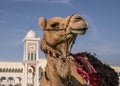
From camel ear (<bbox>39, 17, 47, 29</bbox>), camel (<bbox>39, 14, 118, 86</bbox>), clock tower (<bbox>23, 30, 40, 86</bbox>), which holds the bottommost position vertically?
camel (<bbox>39, 14, 118, 86</bbox>)

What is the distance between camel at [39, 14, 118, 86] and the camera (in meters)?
4.89

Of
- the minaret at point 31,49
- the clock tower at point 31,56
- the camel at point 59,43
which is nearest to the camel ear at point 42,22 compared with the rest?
the camel at point 59,43

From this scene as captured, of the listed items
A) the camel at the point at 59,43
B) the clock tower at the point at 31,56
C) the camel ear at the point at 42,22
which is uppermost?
the clock tower at the point at 31,56

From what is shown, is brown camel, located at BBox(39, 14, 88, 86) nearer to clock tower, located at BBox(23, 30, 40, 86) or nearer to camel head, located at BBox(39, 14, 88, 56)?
camel head, located at BBox(39, 14, 88, 56)

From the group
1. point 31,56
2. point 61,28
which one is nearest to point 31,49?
point 31,56

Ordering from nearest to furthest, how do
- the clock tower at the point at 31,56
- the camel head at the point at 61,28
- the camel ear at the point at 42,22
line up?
the camel head at the point at 61,28 → the camel ear at the point at 42,22 → the clock tower at the point at 31,56

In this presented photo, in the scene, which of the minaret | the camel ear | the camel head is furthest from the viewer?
the minaret

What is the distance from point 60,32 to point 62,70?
609mm

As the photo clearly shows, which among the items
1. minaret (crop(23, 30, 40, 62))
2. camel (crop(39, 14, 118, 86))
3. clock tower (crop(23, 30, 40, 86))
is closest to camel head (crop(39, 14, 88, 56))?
camel (crop(39, 14, 118, 86))

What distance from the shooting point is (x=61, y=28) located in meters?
5.22

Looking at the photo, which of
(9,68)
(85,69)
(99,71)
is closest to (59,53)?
(85,69)

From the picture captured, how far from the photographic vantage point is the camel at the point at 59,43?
4.89 metres

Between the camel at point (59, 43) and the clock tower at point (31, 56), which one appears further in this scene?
the clock tower at point (31, 56)

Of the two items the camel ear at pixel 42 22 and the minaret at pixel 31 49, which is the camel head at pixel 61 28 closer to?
the camel ear at pixel 42 22
